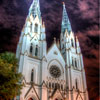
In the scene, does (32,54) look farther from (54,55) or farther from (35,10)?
(35,10)

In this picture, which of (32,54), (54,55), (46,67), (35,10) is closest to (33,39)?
(32,54)

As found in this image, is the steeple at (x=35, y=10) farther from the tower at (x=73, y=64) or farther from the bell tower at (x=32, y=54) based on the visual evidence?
the tower at (x=73, y=64)

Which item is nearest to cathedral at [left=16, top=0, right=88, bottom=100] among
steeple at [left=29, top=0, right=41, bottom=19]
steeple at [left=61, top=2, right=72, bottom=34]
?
steeple at [left=29, top=0, right=41, bottom=19]

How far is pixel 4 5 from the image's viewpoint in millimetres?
15523

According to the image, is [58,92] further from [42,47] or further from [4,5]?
[4,5]

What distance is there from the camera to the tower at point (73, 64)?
73.3 ft

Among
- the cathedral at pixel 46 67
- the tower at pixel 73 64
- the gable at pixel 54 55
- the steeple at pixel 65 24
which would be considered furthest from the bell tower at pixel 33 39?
the steeple at pixel 65 24

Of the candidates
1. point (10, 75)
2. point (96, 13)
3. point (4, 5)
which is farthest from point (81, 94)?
point (4, 5)

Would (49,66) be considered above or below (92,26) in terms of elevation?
below

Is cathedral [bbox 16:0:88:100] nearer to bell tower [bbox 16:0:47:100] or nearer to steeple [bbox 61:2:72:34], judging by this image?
bell tower [bbox 16:0:47:100]

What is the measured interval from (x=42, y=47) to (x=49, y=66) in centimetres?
334

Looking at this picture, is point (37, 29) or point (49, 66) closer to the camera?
point (49, 66)

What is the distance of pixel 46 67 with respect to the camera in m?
21.5

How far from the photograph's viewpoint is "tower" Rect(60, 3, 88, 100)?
2235cm
